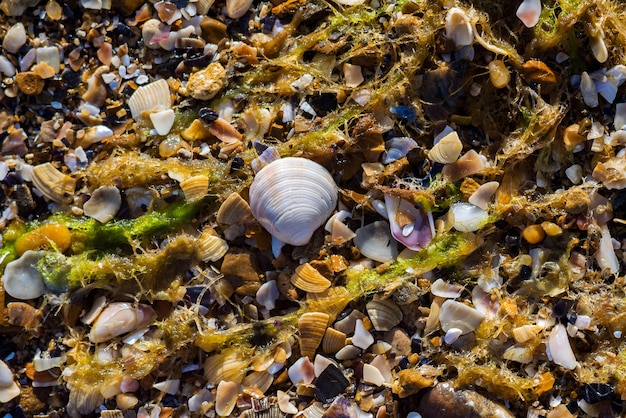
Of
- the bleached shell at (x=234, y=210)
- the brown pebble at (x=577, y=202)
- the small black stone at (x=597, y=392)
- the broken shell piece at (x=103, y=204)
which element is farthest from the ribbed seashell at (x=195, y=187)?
the small black stone at (x=597, y=392)

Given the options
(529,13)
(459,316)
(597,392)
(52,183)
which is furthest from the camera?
(52,183)

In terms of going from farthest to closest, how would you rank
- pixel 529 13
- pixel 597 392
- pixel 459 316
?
pixel 529 13
pixel 459 316
pixel 597 392

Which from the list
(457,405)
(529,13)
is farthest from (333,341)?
(529,13)

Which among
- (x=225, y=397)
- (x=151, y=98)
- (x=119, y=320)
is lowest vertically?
(x=225, y=397)

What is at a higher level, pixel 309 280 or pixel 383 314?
pixel 309 280

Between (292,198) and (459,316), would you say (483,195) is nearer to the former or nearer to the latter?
(459,316)

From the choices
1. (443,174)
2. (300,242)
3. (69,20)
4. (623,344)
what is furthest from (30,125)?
(623,344)

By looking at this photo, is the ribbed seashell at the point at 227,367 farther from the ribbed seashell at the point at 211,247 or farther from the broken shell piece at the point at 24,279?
the broken shell piece at the point at 24,279
